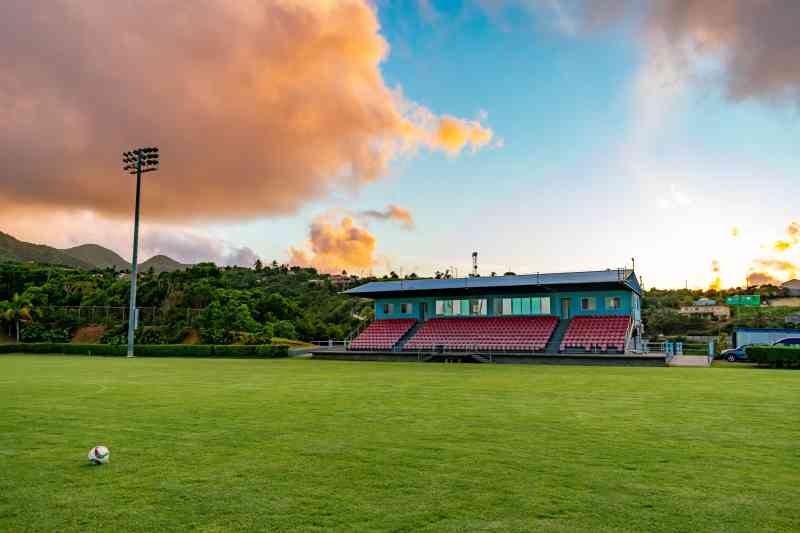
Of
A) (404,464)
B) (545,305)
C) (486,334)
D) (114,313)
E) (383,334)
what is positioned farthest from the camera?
(114,313)

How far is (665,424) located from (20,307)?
3233 inches

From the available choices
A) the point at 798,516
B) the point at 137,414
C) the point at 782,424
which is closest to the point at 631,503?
the point at 798,516

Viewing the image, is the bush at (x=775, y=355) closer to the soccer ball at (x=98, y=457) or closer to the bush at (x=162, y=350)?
the bush at (x=162, y=350)

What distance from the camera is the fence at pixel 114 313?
238ft

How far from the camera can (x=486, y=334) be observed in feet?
143

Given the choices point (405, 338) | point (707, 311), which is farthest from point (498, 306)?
point (707, 311)

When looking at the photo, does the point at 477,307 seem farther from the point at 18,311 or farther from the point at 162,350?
the point at 18,311

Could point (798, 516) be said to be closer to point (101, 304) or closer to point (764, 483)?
point (764, 483)

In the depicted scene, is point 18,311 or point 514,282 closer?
point 514,282

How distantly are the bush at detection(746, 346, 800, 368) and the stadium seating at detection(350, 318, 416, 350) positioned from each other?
80.6 feet

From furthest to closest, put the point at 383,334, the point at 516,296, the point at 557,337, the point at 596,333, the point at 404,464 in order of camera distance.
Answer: the point at 383,334 < the point at 516,296 < the point at 557,337 < the point at 596,333 < the point at 404,464

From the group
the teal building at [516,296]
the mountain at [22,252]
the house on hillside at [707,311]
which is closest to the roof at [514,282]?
the teal building at [516,296]

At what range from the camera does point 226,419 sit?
12078 millimetres

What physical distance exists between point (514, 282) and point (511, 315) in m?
3.80
